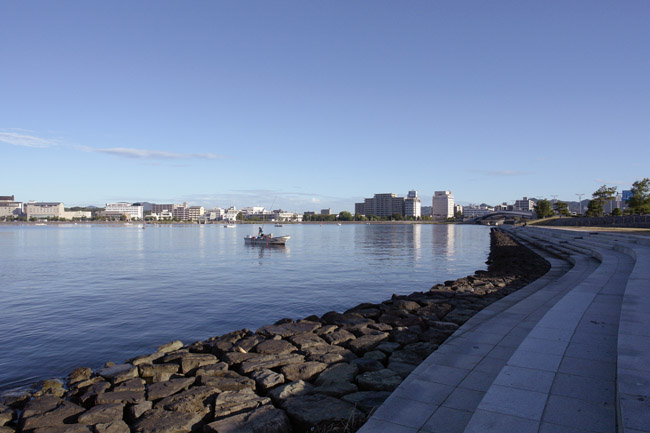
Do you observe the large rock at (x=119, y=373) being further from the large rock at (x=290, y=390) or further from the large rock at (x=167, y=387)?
the large rock at (x=290, y=390)

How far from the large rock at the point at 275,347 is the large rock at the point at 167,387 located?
2.00m

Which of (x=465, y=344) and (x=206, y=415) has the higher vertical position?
(x=465, y=344)

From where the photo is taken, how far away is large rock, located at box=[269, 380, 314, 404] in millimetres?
6867

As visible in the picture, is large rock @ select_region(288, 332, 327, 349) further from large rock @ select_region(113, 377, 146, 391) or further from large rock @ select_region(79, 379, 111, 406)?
large rock @ select_region(79, 379, 111, 406)

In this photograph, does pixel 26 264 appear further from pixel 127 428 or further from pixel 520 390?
pixel 520 390

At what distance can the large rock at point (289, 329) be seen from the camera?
11.5 m

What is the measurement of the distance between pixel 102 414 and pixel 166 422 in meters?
1.31

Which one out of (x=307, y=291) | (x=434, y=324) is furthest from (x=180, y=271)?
→ (x=434, y=324)

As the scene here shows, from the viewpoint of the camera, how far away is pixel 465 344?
7719 mm

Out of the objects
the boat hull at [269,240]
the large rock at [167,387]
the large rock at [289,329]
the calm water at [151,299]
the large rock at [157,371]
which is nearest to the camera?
the large rock at [167,387]

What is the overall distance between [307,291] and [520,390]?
18500 millimetres

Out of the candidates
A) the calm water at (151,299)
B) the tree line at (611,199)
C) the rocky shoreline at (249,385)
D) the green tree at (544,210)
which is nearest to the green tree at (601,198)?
the tree line at (611,199)

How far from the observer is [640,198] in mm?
78000

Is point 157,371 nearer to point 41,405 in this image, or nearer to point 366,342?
point 41,405
